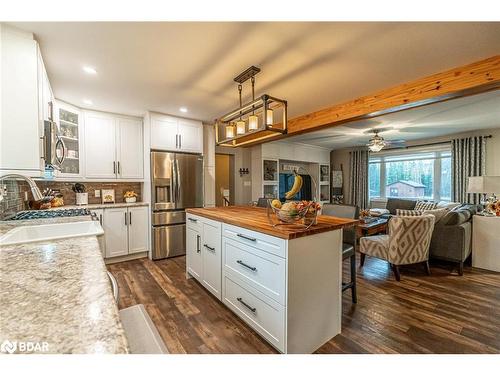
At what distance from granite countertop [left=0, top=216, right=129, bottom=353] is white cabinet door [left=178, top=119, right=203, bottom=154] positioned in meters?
3.13

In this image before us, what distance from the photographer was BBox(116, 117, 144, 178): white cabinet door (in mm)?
3703

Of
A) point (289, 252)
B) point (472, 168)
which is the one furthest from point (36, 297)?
point (472, 168)

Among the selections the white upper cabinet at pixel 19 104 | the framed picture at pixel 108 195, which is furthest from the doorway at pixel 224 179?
the white upper cabinet at pixel 19 104

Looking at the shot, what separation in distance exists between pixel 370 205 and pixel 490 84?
474 cm

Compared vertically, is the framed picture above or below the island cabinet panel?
above

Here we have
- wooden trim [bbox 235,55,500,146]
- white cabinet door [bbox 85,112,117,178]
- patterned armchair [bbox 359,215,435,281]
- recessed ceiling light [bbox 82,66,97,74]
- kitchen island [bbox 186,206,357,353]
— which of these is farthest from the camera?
white cabinet door [bbox 85,112,117,178]

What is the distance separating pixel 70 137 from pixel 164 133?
128 cm

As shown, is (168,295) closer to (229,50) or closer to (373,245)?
(229,50)

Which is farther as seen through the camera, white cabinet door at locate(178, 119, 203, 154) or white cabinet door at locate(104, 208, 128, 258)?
white cabinet door at locate(178, 119, 203, 154)

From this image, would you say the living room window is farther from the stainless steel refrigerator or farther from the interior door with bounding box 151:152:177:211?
the interior door with bounding box 151:152:177:211

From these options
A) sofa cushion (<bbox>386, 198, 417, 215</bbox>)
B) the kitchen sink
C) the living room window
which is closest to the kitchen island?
the kitchen sink

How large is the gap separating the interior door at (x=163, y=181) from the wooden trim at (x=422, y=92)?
1460 millimetres

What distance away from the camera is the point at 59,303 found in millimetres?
589

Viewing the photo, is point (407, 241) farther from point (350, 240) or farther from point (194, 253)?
point (194, 253)
